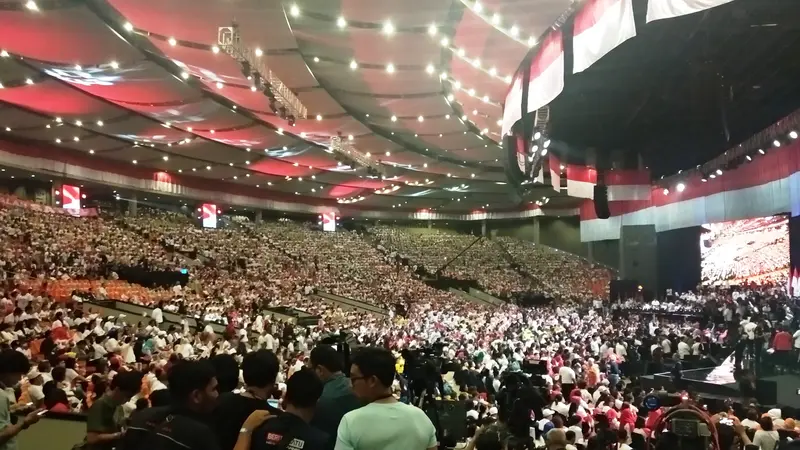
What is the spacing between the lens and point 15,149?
20.4m

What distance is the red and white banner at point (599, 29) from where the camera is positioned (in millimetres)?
6094

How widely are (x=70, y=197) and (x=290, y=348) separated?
15.6 m

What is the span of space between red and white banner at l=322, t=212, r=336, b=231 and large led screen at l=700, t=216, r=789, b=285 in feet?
66.0

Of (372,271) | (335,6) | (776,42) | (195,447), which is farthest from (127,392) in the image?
(372,271)

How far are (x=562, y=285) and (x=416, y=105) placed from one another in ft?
75.2

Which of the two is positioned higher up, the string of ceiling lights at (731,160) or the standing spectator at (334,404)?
the string of ceiling lights at (731,160)

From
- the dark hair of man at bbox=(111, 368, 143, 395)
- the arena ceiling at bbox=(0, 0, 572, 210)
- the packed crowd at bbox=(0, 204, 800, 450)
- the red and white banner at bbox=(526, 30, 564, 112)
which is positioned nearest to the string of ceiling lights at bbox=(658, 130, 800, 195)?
the packed crowd at bbox=(0, 204, 800, 450)

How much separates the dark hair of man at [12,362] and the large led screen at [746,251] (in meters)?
20.4

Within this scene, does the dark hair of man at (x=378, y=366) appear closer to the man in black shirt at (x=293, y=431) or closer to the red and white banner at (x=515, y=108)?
the man in black shirt at (x=293, y=431)

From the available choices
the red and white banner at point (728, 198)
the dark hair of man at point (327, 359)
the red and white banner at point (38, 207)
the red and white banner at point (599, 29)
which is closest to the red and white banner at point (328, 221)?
the red and white banner at point (38, 207)

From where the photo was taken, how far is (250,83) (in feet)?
45.1

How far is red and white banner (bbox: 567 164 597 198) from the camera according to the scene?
18.5 m

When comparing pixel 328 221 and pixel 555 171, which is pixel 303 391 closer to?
pixel 555 171

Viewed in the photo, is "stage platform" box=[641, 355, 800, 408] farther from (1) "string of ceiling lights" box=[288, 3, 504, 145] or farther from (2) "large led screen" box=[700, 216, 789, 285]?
(2) "large led screen" box=[700, 216, 789, 285]
